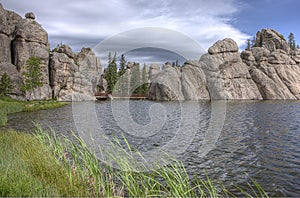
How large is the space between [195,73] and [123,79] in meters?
32.7

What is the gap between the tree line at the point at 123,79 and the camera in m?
Answer: 96.2

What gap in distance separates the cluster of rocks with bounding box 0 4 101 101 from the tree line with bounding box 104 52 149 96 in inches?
630

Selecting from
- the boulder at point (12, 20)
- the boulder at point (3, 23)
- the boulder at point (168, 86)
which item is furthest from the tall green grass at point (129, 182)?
the boulder at point (12, 20)

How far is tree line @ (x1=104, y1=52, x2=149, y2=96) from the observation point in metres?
96.2

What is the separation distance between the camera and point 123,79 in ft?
331

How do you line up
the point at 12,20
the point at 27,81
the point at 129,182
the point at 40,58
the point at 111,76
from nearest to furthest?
the point at 129,182 < the point at 27,81 < the point at 40,58 < the point at 12,20 < the point at 111,76

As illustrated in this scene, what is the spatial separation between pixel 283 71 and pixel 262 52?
32.8ft

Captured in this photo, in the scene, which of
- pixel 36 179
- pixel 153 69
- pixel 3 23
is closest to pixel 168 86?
pixel 153 69

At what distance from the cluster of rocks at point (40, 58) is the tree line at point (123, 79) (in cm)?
1600

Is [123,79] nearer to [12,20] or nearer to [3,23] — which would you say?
[12,20]

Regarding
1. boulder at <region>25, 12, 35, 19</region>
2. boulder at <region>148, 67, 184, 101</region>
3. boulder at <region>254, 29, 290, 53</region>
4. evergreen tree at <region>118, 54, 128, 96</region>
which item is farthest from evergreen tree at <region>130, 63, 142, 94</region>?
boulder at <region>254, 29, 290, 53</region>

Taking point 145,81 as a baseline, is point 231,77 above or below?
above

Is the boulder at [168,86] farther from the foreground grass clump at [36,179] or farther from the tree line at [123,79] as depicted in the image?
the foreground grass clump at [36,179]

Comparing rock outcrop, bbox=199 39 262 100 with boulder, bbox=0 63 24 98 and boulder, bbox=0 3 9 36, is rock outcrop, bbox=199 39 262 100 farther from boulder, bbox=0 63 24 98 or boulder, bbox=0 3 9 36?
boulder, bbox=0 3 9 36
